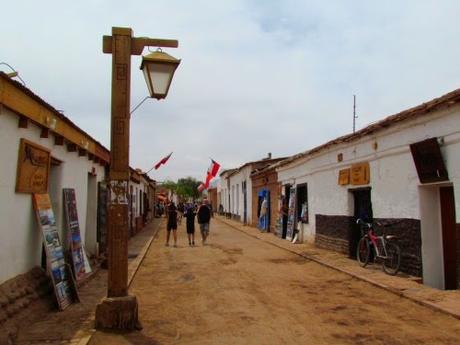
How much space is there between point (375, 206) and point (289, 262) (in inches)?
104

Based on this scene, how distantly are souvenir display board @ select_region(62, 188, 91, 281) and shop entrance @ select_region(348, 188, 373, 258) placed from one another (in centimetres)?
696

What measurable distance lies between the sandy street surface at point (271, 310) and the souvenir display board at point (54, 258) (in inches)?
44.3

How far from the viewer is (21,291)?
6.43 m

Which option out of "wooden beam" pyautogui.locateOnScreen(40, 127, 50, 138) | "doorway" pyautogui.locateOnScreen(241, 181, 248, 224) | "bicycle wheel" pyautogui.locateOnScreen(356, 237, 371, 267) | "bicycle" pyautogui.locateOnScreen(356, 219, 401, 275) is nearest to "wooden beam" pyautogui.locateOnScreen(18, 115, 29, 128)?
"wooden beam" pyautogui.locateOnScreen(40, 127, 50, 138)

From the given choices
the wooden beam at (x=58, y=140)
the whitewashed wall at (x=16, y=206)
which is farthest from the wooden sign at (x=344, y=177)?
the wooden beam at (x=58, y=140)

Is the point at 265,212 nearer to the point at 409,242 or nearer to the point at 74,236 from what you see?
the point at 409,242

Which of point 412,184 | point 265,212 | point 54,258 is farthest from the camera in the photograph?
point 265,212

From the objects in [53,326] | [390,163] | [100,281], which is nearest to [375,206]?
[390,163]

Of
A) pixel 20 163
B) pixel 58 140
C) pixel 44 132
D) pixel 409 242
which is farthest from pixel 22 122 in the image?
pixel 409 242

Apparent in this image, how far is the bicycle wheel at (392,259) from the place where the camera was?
10273mm

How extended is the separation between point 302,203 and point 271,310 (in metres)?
11.8

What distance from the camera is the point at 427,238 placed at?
9.73m

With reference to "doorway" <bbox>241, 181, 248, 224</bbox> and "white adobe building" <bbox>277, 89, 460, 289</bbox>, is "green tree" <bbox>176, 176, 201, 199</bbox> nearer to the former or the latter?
"doorway" <bbox>241, 181, 248, 224</bbox>

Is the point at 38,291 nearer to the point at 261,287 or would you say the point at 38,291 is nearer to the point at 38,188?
the point at 38,188
